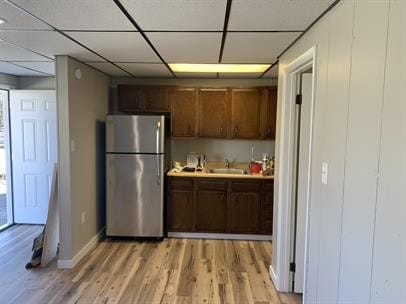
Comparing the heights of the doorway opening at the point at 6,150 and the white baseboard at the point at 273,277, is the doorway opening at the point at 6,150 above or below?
above

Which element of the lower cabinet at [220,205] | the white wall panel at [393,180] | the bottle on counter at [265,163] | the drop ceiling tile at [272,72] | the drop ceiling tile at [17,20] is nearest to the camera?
the white wall panel at [393,180]

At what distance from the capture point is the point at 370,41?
53.4 inches

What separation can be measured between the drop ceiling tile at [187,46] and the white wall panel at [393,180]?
1.43 m

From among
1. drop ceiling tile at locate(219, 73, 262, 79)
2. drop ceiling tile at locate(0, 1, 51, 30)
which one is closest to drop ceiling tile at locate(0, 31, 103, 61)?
drop ceiling tile at locate(0, 1, 51, 30)

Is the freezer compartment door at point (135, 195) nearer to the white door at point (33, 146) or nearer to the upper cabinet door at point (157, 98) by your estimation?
the upper cabinet door at point (157, 98)

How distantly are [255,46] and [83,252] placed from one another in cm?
298

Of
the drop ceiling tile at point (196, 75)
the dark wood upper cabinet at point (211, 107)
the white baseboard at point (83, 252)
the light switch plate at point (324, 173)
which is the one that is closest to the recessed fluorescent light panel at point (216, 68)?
the drop ceiling tile at point (196, 75)

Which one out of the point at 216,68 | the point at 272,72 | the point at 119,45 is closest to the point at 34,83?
the point at 119,45

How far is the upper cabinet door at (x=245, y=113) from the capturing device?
4383 millimetres

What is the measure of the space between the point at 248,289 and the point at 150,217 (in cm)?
170

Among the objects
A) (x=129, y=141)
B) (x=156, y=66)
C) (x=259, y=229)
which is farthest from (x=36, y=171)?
(x=259, y=229)

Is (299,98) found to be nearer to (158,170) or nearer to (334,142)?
(334,142)

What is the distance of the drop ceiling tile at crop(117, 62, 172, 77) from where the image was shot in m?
3.63

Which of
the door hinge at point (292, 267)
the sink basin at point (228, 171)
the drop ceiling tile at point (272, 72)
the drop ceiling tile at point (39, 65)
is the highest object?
the drop ceiling tile at point (272, 72)
